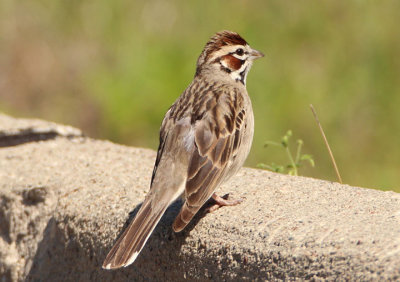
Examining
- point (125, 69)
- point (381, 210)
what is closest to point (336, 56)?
point (125, 69)

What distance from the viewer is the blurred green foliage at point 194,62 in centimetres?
799

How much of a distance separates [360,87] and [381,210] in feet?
14.2

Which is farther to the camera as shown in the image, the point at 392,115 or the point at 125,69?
the point at 125,69

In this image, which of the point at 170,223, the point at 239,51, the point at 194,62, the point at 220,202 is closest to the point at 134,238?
the point at 170,223

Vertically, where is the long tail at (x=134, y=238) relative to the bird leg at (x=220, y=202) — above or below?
below

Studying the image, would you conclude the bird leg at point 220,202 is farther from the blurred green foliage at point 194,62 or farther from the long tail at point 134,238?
the blurred green foliage at point 194,62

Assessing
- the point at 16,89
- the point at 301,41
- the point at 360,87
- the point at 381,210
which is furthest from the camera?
the point at 16,89

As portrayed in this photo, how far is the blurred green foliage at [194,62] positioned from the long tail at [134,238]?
3.30 m

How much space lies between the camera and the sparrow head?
5.73 metres

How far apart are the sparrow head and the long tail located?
160 centimetres

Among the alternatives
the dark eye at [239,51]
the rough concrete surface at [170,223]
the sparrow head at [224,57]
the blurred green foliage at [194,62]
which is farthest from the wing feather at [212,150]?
the blurred green foliage at [194,62]

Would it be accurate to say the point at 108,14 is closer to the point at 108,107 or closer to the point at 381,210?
the point at 108,107

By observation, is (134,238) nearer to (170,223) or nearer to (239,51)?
(170,223)

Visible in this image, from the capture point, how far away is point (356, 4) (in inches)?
365
